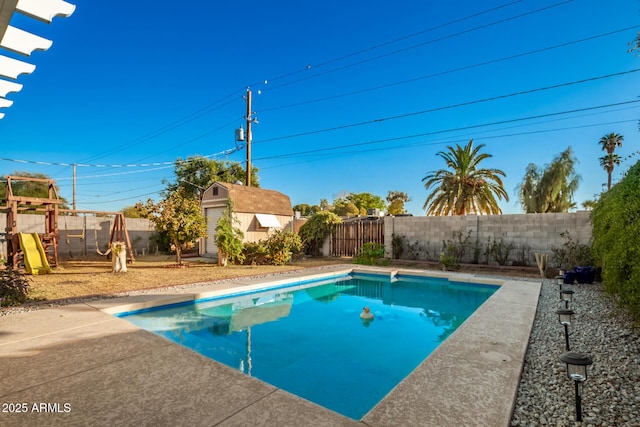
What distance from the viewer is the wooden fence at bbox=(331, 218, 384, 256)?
16156 mm

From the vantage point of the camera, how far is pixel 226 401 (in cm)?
277

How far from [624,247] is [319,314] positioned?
588 centimetres

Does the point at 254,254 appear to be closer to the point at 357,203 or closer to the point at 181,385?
the point at 181,385

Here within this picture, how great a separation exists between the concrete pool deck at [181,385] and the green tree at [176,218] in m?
7.31

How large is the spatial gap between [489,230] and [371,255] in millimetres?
5261

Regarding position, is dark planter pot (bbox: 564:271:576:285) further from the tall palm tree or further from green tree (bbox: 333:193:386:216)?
green tree (bbox: 333:193:386:216)

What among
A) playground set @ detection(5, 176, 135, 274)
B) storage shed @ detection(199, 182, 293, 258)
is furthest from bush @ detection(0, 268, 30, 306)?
storage shed @ detection(199, 182, 293, 258)

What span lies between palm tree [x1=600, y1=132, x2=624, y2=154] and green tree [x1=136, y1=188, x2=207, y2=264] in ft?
124

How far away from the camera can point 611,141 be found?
29.7m

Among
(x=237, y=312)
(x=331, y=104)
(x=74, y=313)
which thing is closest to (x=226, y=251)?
(x=237, y=312)

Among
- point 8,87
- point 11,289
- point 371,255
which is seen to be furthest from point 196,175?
point 8,87

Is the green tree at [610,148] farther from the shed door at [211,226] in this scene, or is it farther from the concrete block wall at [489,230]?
the shed door at [211,226]

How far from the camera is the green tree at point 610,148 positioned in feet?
97.0

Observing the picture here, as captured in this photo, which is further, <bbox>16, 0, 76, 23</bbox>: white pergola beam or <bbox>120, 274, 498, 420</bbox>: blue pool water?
<bbox>120, 274, 498, 420</bbox>: blue pool water
